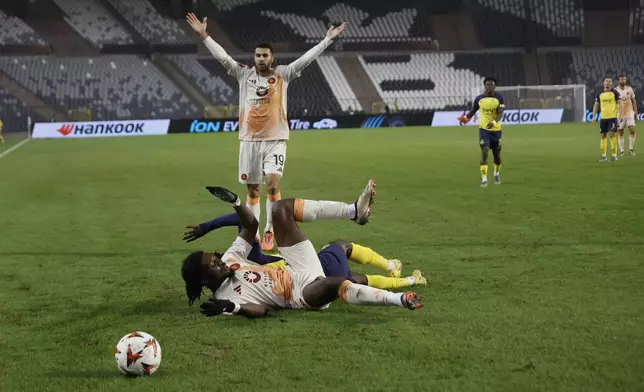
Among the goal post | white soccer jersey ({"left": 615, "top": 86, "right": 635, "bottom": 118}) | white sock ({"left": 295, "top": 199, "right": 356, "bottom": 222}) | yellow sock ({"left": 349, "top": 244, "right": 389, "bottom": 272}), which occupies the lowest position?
yellow sock ({"left": 349, "top": 244, "right": 389, "bottom": 272})

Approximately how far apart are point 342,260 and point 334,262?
97 mm

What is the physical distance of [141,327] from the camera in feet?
22.5

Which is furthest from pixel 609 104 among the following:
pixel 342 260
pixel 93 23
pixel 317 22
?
pixel 93 23

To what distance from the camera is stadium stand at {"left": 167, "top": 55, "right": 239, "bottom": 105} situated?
57.2 m

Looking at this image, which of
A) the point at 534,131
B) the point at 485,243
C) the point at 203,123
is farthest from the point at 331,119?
the point at 485,243

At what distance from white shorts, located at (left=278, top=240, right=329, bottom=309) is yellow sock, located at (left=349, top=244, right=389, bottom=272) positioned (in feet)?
4.05

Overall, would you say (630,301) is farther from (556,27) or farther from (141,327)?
(556,27)

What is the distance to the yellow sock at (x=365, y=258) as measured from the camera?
834 centimetres

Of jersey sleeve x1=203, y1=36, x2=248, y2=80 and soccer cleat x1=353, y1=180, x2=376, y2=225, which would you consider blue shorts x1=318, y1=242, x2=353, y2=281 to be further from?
jersey sleeve x1=203, y1=36, x2=248, y2=80

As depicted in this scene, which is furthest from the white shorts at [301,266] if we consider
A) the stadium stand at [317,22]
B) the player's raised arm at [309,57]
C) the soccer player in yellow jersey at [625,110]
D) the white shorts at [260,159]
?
the stadium stand at [317,22]

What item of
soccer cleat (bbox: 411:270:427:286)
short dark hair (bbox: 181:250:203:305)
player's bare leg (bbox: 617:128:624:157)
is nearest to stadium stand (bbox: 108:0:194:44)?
player's bare leg (bbox: 617:128:624:157)

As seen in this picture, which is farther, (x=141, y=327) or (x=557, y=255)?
(x=557, y=255)

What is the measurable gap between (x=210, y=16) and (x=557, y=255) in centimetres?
5564

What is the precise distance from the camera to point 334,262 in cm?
748
